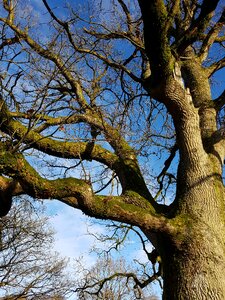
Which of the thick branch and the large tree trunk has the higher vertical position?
the thick branch

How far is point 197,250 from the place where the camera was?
4516mm

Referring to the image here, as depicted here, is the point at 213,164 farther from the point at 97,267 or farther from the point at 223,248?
the point at 97,267

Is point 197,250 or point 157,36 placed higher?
point 157,36

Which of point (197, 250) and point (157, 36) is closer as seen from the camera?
point (157, 36)

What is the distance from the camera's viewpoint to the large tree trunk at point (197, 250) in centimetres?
432

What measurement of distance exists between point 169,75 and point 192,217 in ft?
6.65

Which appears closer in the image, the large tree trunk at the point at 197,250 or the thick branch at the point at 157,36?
the thick branch at the point at 157,36

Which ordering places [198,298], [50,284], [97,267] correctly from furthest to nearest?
[97,267] < [50,284] < [198,298]

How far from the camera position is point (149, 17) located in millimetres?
3871

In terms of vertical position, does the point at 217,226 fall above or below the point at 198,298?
above

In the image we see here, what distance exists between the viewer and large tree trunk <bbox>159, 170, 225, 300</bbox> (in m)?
4.32

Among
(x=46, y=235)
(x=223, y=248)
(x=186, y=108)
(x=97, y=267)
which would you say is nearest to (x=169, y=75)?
(x=186, y=108)

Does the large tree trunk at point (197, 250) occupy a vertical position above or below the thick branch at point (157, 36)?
below

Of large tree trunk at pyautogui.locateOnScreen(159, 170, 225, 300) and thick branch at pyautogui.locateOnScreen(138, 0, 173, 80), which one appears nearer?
thick branch at pyautogui.locateOnScreen(138, 0, 173, 80)
